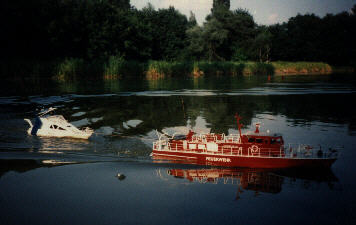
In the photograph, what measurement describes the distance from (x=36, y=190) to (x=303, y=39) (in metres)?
177

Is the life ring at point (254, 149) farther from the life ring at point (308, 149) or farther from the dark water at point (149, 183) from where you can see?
the life ring at point (308, 149)

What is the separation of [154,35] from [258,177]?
449 ft

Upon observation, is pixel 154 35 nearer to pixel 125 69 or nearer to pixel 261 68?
pixel 261 68

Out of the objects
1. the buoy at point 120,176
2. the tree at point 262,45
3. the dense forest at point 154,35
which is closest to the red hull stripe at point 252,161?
the buoy at point 120,176

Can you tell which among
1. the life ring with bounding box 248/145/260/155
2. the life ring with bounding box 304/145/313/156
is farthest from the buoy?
the life ring with bounding box 304/145/313/156

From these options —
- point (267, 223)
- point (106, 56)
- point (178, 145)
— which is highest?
point (106, 56)

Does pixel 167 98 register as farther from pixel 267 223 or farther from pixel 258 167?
pixel 267 223

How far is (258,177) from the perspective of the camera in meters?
20.8

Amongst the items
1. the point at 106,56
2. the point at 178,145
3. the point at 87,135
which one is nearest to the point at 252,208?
the point at 178,145

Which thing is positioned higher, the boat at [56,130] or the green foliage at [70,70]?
the green foliage at [70,70]

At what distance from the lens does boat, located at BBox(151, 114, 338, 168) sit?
2173cm

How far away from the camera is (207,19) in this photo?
158 m

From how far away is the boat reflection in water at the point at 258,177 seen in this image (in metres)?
19.4

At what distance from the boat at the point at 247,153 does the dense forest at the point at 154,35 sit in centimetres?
10031
